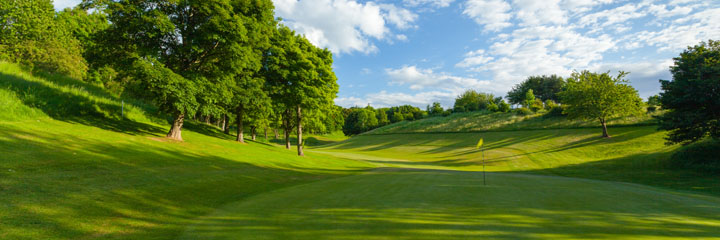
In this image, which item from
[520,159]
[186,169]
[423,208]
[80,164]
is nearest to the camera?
[423,208]

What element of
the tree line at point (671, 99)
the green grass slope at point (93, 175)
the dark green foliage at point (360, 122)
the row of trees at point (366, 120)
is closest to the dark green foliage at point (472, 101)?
the tree line at point (671, 99)

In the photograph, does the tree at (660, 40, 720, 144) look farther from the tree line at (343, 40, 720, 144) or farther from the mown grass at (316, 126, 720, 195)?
the mown grass at (316, 126, 720, 195)

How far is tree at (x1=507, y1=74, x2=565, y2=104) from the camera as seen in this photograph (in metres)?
89.6

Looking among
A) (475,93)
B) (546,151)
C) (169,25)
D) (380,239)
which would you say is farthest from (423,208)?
(475,93)

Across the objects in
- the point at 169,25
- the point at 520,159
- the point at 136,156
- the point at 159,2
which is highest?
the point at 159,2

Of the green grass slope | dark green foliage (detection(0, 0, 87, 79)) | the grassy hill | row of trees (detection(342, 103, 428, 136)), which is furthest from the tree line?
dark green foliage (detection(0, 0, 87, 79))

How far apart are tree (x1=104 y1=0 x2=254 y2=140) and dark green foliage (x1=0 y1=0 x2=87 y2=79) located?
→ 788 inches

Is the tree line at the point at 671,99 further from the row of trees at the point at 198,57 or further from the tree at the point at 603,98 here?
the row of trees at the point at 198,57

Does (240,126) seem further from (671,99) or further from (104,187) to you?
(671,99)

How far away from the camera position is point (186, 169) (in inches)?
508

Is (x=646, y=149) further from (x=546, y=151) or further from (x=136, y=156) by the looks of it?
(x=136, y=156)

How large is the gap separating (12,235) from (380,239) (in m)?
6.00

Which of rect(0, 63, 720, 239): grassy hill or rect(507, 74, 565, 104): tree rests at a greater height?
rect(507, 74, 565, 104): tree

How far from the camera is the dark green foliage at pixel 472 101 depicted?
9119 cm
